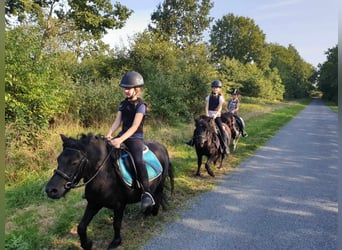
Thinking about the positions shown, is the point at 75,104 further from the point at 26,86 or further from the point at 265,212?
the point at 265,212

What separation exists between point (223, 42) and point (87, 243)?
70.9 m

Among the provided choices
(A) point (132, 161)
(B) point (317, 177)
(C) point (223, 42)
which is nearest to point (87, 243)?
(A) point (132, 161)

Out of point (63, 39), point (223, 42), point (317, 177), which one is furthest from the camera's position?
point (223, 42)

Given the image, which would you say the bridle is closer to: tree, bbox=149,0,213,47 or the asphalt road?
the asphalt road

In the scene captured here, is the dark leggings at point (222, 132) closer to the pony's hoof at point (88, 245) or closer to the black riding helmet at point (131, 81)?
the black riding helmet at point (131, 81)

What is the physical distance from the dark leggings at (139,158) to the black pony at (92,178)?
0.52 feet

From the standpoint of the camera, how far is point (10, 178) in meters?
7.43

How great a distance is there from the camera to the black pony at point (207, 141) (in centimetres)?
795

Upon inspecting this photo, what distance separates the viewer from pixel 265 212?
581cm

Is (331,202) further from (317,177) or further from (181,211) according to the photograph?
(181,211)

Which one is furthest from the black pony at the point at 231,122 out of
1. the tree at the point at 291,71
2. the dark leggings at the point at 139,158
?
the tree at the point at 291,71

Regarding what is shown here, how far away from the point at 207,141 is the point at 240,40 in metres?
65.1

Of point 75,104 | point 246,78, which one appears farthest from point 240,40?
point 75,104

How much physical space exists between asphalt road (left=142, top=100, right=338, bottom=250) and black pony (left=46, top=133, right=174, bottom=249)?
75cm
